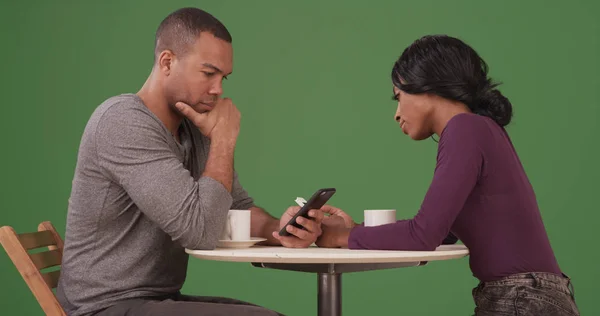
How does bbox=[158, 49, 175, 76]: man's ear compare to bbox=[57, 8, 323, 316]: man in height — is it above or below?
Answer: above

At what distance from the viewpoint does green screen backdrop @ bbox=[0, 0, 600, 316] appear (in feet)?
13.2

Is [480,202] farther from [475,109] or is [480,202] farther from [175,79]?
[175,79]

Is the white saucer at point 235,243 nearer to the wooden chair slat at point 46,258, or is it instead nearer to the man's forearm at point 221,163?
the man's forearm at point 221,163

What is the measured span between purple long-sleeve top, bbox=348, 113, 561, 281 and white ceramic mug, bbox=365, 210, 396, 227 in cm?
15

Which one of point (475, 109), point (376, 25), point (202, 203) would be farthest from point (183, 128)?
point (376, 25)

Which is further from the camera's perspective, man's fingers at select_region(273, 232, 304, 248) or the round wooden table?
man's fingers at select_region(273, 232, 304, 248)

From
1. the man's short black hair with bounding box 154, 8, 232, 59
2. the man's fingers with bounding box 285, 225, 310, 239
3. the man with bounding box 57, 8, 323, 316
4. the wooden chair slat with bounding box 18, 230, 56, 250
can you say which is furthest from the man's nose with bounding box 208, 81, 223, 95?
the wooden chair slat with bounding box 18, 230, 56, 250

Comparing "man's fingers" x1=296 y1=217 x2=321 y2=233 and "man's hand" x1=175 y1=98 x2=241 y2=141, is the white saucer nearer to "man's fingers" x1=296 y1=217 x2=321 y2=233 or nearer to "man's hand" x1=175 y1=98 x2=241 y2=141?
"man's fingers" x1=296 y1=217 x2=321 y2=233

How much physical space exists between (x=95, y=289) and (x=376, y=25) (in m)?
2.65

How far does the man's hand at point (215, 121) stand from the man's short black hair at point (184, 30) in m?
0.19

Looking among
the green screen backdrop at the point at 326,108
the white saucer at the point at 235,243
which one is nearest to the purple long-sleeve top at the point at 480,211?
the white saucer at the point at 235,243

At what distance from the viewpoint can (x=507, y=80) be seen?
4086mm

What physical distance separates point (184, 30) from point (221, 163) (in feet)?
1.52

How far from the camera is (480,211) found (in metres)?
2.11
